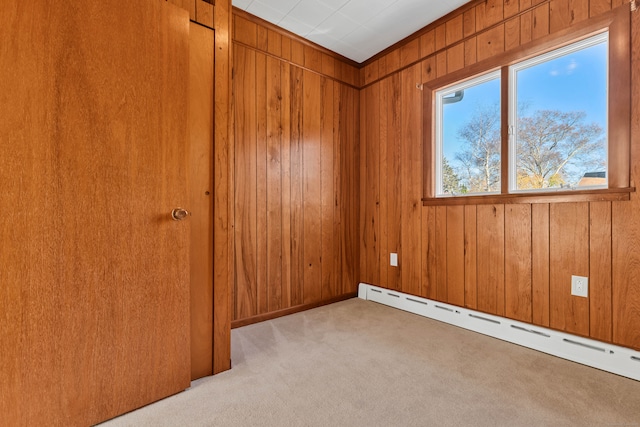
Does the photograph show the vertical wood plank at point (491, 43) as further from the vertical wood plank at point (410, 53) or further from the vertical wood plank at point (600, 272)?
the vertical wood plank at point (600, 272)

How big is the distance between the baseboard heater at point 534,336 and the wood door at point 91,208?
1890 millimetres

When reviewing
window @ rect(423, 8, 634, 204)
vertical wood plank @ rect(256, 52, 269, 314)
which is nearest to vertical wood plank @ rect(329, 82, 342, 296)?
vertical wood plank @ rect(256, 52, 269, 314)

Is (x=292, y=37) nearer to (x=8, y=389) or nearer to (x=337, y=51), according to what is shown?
(x=337, y=51)

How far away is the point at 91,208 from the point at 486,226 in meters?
2.38

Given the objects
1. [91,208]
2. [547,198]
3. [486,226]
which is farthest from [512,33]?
[91,208]

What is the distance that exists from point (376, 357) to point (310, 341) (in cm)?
47

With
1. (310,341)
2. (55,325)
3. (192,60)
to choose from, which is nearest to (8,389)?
(55,325)

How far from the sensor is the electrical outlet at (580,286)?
1693 millimetres

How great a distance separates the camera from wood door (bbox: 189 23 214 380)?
1.50 meters

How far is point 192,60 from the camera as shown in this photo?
151 cm

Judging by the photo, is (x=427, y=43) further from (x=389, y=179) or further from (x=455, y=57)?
(x=389, y=179)

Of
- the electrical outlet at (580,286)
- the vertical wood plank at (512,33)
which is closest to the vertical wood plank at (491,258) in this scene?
the electrical outlet at (580,286)

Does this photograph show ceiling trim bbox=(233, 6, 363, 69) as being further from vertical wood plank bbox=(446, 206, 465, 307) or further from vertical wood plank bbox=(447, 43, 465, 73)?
vertical wood plank bbox=(446, 206, 465, 307)

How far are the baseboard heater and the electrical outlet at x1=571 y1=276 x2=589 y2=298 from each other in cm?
26
